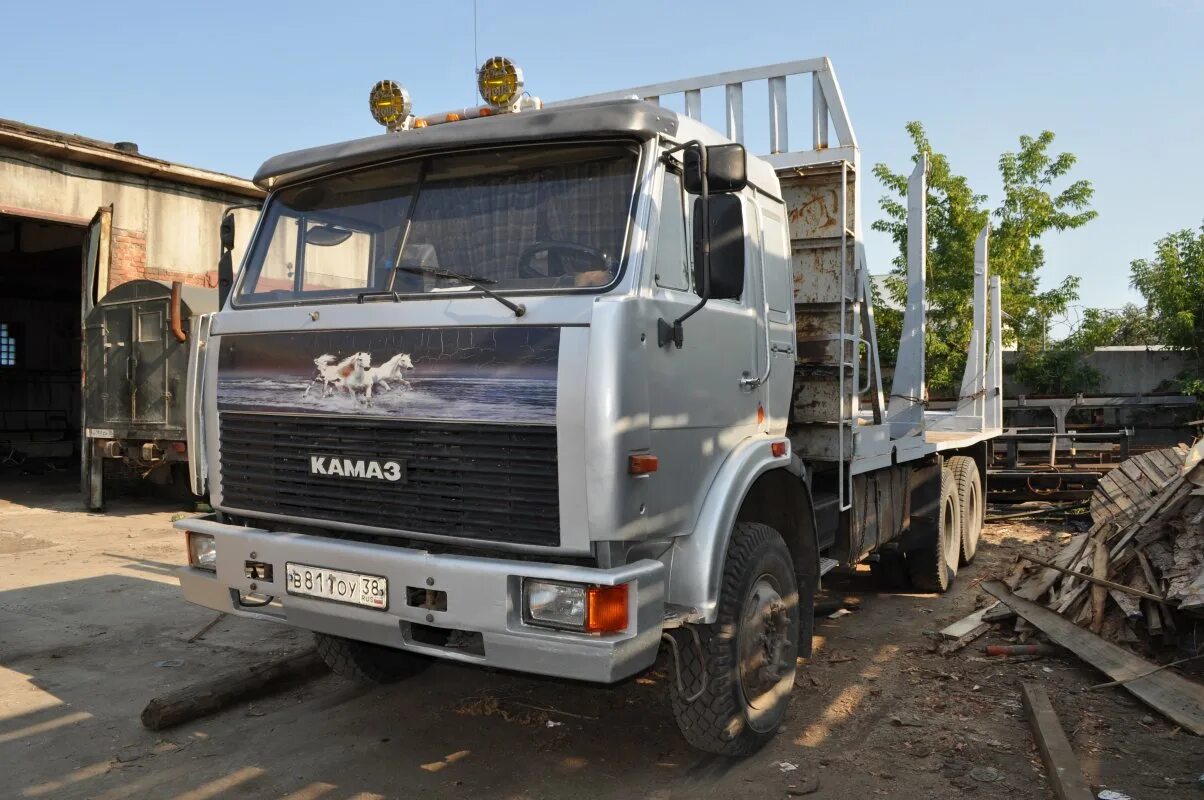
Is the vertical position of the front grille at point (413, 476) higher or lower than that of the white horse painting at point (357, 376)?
lower

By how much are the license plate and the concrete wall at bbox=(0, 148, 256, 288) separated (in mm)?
10668

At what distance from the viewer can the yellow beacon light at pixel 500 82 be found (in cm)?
395

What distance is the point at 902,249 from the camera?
656 inches

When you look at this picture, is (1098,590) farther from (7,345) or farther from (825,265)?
(7,345)

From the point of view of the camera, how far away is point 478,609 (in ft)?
10.3

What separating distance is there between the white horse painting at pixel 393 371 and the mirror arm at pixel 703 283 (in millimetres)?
920

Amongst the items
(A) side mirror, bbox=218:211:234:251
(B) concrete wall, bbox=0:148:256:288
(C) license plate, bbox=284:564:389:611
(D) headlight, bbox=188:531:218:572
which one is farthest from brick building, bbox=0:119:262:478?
(C) license plate, bbox=284:564:389:611

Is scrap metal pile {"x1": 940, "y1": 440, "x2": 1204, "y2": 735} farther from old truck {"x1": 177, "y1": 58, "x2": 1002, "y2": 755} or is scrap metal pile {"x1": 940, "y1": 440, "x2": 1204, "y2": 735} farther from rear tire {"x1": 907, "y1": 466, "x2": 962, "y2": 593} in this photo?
old truck {"x1": 177, "y1": 58, "x2": 1002, "y2": 755}

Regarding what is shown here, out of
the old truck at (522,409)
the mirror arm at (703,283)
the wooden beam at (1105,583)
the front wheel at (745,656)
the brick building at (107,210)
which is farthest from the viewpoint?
the brick building at (107,210)

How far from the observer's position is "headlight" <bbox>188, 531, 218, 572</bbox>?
399cm

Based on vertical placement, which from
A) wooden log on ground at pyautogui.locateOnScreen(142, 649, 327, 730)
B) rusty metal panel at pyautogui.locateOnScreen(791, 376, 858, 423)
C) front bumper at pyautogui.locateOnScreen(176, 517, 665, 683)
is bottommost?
wooden log on ground at pyautogui.locateOnScreen(142, 649, 327, 730)

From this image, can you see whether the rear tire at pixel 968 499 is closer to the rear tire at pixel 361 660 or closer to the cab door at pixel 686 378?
the cab door at pixel 686 378

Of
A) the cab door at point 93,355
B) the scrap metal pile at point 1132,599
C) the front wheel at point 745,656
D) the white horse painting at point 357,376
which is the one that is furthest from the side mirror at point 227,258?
the cab door at point 93,355

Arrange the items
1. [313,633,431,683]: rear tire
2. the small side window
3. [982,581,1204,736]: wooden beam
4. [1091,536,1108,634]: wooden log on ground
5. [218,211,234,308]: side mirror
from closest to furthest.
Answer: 1. [982,581,1204,736]: wooden beam
2. [218,211,234,308]: side mirror
3. [313,633,431,683]: rear tire
4. [1091,536,1108,634]: wooden log on ground
5. the small side window
